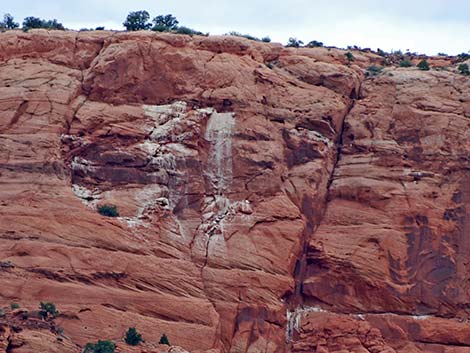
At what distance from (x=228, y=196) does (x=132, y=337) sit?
9.13 meters

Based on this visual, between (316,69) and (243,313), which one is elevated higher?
(316,69)

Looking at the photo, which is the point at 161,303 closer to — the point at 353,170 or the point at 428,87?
the point at 353,170

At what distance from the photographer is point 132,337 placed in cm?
6147

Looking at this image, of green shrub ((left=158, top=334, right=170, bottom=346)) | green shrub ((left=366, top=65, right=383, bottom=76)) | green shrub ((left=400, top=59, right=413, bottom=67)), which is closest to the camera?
green shrub ((left=158, top=334, right=170, bottom=346))

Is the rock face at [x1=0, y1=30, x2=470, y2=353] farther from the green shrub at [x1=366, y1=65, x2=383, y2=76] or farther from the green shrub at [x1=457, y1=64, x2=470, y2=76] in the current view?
the green shrub at [x1=457, y1=64, x2=470, y2=76]

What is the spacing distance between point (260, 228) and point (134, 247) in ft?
17.8

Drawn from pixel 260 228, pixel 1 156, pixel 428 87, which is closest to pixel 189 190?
pixel 260 228

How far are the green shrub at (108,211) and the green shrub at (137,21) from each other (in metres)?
14.6

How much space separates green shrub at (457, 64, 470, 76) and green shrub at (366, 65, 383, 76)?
138 inches

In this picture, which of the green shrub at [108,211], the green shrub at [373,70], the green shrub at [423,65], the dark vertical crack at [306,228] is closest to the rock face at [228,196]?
the dark vertical crack at [306,228]

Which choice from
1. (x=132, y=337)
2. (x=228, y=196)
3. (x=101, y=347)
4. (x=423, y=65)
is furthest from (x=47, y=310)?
(x=423, y=65)

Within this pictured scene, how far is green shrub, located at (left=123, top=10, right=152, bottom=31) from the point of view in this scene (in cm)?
7938

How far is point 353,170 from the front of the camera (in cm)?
7019

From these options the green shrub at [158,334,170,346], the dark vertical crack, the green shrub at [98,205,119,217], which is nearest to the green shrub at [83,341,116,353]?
the green shrub at [158,334,170,346]
